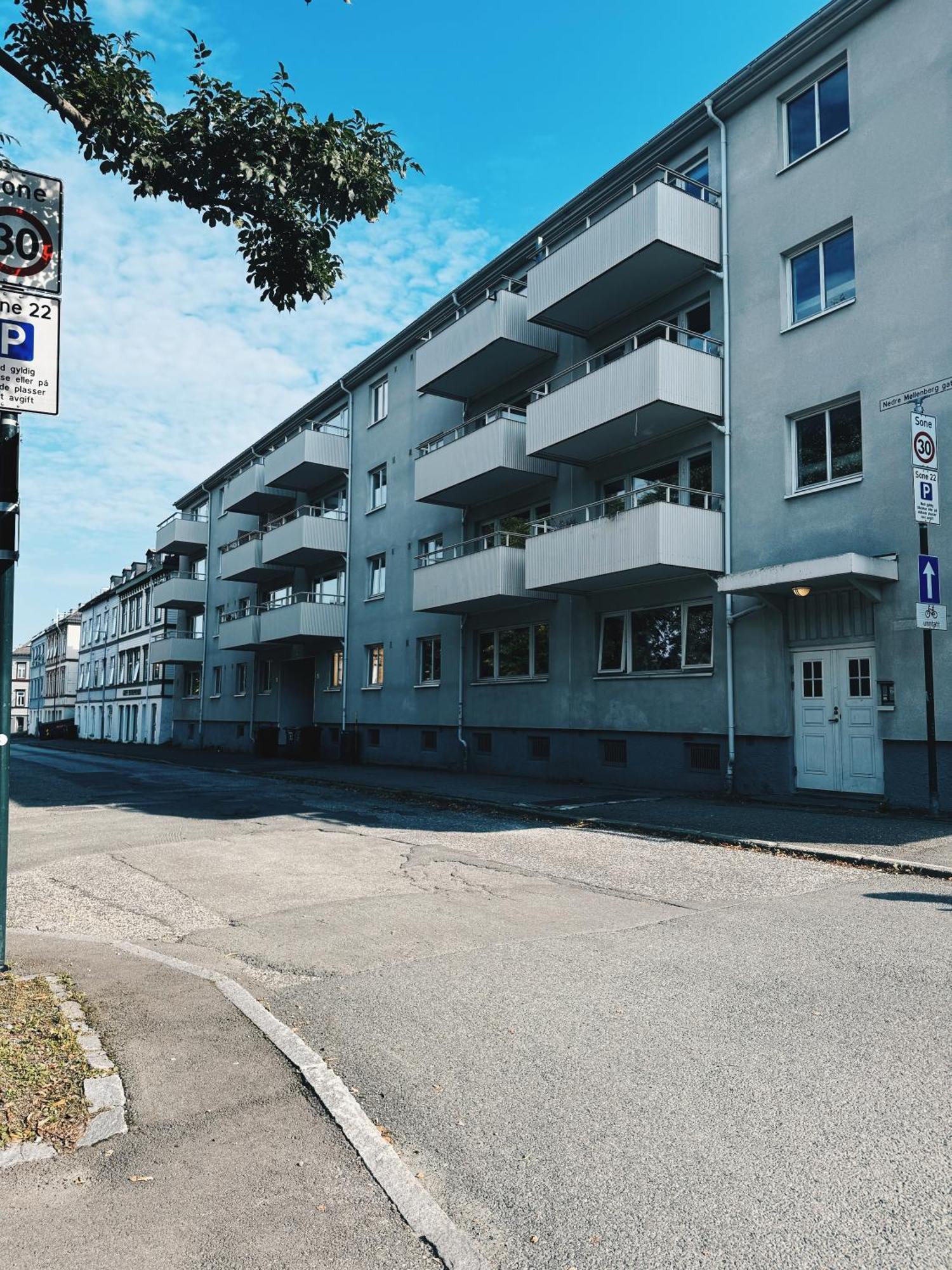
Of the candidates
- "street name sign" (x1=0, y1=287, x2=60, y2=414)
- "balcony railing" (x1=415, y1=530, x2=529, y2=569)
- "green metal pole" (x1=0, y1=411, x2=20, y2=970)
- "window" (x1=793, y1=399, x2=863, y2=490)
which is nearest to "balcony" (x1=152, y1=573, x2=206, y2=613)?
"balcony railing" (x1=415, y1=530, x2=529, y2=569)

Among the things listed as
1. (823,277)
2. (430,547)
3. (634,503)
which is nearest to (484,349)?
(634,503)

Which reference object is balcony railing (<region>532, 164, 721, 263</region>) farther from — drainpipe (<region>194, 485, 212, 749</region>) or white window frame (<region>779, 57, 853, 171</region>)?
drainpipe (<region>194, 485, 212, 749</region>)

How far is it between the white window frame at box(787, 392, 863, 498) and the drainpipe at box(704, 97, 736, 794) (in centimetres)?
128

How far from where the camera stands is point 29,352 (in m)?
4.88

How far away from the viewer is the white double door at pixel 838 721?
1459cm

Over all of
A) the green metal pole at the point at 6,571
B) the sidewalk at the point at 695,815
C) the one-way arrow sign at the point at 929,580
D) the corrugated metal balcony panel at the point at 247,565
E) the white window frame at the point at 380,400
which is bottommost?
the sidewalk at the point at 695,815

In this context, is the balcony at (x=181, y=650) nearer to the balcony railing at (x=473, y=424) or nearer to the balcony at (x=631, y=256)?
the balcony railing at (x=473, y=424)

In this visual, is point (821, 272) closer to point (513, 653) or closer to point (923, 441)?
point (923, 441)

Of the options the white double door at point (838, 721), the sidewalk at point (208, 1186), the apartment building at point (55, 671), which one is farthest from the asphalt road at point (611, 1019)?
the apartment building at point (55, 671)

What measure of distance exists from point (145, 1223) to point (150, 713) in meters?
53.5

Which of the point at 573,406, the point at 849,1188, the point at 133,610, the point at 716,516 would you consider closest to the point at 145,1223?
the point at 849,1188

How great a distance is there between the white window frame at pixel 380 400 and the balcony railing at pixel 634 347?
29.1ft

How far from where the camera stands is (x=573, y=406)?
1892 centimetres

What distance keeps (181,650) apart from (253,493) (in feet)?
39.3
